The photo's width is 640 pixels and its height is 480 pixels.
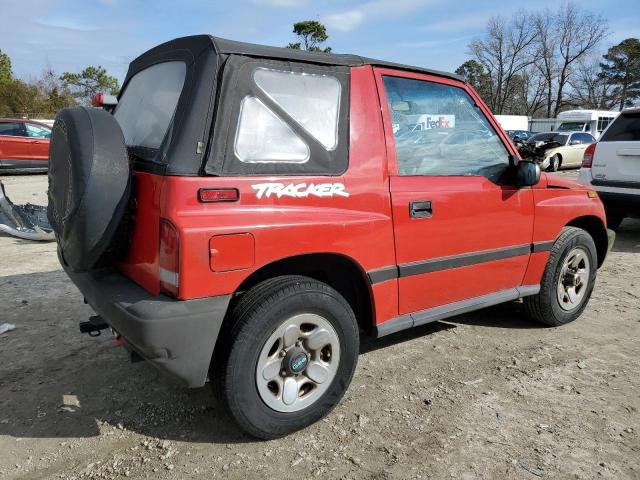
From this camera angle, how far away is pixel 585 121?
25594 millimetres

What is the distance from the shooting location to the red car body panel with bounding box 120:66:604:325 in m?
2.23

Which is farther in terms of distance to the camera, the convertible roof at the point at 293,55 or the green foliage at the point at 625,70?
the green foliage at the point at 625,70

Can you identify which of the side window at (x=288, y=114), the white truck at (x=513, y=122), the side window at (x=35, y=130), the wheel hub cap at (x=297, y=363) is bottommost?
the wheel hub cap at (x=297, y=363)

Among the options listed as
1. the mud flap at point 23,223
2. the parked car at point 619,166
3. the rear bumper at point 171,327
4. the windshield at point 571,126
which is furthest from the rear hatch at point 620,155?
the windshield at point 571,126

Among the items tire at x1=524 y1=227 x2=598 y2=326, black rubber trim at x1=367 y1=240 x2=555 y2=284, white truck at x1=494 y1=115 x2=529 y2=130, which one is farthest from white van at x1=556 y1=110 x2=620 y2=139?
black rubber trim at x1=367 y1=240 x2=555 y2=284

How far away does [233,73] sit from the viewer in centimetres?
240

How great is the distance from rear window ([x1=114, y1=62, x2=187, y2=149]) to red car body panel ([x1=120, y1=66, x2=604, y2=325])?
0.32 m

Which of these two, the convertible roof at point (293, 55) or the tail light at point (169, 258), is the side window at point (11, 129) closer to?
the convertible roof at point (293, 55)

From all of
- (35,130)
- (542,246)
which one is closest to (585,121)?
(35,130)

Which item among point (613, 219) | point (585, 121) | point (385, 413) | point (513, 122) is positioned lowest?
point (385, 413)

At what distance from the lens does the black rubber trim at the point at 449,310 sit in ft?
9.69

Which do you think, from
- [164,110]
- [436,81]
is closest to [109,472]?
[164,110]

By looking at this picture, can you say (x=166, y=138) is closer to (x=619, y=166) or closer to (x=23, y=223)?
(x=23, y=223)

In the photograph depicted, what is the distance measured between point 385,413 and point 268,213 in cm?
132
